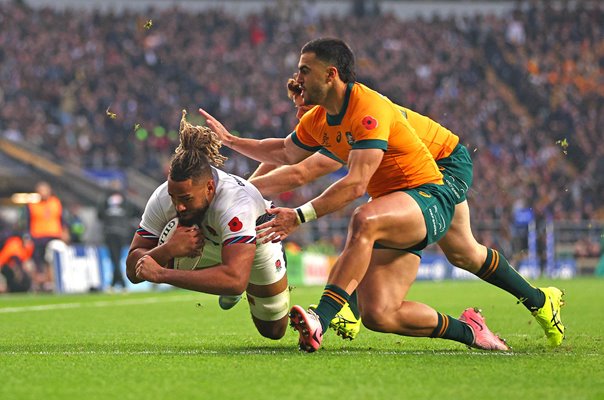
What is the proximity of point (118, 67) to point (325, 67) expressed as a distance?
2460 cm

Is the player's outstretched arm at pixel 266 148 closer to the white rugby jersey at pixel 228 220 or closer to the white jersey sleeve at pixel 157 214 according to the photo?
the white rugby jersey at pixel 228 220

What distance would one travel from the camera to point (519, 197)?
95.2 ft

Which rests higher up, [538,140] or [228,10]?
[228,10]

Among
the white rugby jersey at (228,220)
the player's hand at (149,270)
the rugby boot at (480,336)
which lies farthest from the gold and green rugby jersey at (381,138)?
the player's hand at (149,270)

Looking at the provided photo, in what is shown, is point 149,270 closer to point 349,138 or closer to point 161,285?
point 349,138

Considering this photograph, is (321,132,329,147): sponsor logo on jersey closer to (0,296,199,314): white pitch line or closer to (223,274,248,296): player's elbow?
(223,274,248,296): player's elbow

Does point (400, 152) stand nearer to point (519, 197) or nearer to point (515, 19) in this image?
point (519, 197)

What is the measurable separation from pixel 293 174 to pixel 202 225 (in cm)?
124

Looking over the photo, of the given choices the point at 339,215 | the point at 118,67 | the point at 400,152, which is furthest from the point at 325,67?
the point at 118,67

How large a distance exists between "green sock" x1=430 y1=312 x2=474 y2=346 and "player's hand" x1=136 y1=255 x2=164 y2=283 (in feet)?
5.58

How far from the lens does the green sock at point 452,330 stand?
21.5 feet

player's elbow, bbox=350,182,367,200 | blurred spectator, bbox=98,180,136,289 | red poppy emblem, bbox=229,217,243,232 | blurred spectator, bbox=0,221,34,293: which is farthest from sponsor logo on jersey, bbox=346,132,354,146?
blurred spectator, bbox=0,221,34,293

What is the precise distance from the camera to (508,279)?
7176 mm

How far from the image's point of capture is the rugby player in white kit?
621 cm
